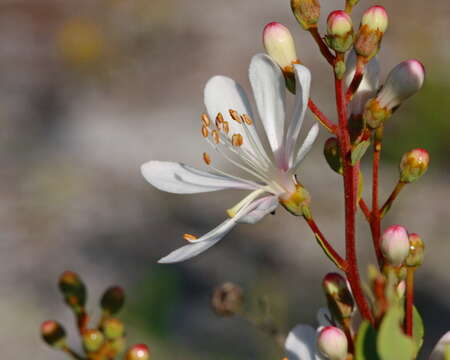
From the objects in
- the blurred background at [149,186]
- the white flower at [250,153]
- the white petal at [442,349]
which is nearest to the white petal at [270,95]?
the white flower at [250,153]

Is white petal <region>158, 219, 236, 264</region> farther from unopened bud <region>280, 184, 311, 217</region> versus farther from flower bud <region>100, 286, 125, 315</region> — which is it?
flower bud <region>100, 286, 125, 315</region>

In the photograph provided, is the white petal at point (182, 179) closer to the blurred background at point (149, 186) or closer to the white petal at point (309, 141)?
the white petal at point (309, 141)

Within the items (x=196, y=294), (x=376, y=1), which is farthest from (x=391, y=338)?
(x=376, y=1)

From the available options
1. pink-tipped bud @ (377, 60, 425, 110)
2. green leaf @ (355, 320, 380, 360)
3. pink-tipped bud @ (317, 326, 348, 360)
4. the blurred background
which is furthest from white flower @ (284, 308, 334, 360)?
the blurred background

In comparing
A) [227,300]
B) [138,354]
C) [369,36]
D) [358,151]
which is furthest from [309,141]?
[227,300]

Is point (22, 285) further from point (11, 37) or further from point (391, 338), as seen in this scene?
point (391, 338)

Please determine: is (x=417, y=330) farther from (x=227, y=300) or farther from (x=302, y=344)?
(x=227, y=300)
